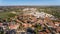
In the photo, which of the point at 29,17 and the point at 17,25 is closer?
the point at 17,25

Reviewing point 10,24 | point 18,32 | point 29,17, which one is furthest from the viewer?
point 29,17

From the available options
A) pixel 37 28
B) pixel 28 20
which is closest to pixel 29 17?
pixel 28 20

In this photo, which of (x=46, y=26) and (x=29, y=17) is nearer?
(x=46, y=26)

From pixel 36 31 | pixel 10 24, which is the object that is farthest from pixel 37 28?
pixel 10 24

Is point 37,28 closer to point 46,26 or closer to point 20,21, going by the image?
point 46,26

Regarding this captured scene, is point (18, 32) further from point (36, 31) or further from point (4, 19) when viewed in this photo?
point (4, 19)

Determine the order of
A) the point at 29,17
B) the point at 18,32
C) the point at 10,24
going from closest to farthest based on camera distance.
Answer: the point at 18,32, the point at 10,24, the point at 29,17

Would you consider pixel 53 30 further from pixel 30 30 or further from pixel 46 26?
pixel 30 30
